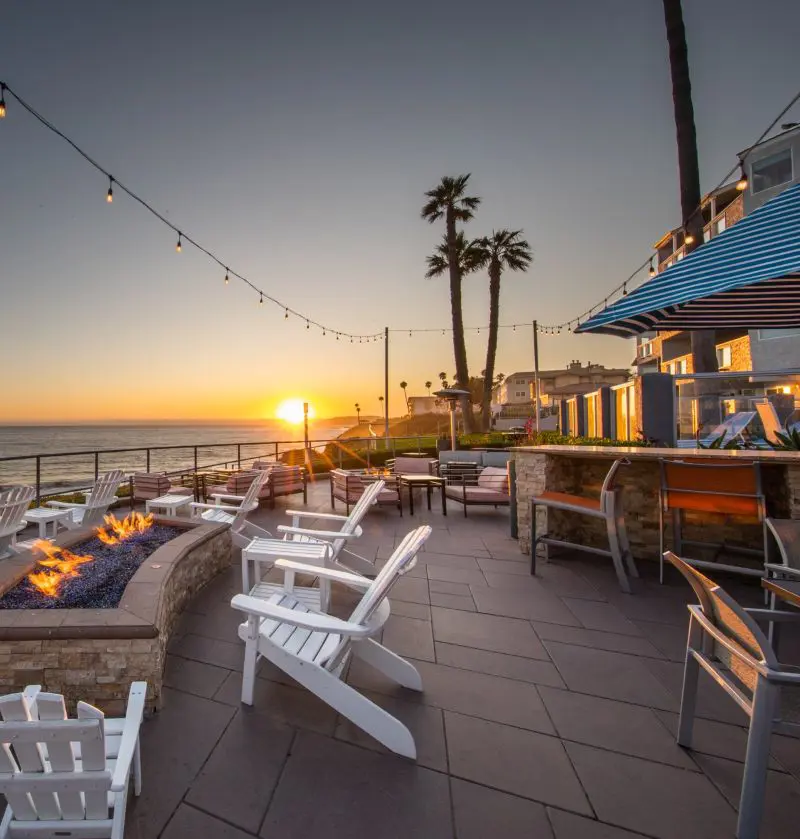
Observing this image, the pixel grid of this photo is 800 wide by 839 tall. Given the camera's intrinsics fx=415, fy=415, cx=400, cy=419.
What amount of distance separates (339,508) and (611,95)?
31.1ft

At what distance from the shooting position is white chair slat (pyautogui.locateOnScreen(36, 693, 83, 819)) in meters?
1.06

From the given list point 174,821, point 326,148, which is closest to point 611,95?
point 326,148

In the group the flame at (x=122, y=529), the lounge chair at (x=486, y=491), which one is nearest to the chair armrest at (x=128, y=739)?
the flame at (x=122, y=529)

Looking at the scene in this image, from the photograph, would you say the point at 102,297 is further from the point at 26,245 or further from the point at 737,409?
the point at 737,409

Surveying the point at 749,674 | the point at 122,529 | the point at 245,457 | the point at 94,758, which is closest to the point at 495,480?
the point at 122,529

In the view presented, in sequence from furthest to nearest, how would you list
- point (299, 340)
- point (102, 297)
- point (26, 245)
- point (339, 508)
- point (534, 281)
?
point (534, 281) → point (299, 340) → point (102, 297) → point (26, 245) → point (339, 508)

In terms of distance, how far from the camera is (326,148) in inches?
348

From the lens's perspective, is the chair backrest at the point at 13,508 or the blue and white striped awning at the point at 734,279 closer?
the blue and white striped awning at the point at 734,279

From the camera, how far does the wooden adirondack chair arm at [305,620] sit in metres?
1.72

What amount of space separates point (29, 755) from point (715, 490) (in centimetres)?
392

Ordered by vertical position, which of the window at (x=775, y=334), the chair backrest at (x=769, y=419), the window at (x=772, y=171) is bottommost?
the chair backrest at (x=769, y=419)

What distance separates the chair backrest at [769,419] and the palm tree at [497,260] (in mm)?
12936

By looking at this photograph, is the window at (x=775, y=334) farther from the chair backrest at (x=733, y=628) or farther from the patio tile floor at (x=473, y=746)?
the chair backrest at (x=733, y=628)

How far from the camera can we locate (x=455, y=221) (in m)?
17.5
